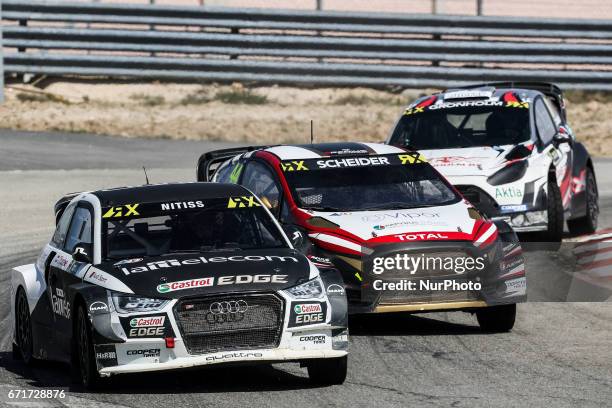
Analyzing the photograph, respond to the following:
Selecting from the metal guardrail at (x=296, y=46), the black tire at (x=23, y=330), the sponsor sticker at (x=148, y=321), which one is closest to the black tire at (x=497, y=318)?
the sponsor sticker at (x=148, y=321)

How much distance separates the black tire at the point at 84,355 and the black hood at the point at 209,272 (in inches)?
10.6

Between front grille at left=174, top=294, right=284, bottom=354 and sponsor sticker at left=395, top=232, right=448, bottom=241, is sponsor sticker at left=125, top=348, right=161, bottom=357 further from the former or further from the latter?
sponsor sticker at left=395, top=232, right=448, bottom=241

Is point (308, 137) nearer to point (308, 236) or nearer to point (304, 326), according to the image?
point (308, 236)

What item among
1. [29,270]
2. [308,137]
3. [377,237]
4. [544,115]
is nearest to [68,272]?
[29,270]

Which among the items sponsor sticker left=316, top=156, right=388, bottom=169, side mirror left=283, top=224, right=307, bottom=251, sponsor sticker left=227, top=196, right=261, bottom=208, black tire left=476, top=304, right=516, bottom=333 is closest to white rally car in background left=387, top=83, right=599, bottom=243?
sponsor sticker left=316, top=156, right=388, bottom=169

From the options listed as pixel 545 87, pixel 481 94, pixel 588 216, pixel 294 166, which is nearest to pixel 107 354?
pixel 294 166

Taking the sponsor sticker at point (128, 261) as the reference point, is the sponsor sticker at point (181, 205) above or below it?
above

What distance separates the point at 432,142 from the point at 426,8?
17.3m

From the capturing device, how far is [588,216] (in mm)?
17219

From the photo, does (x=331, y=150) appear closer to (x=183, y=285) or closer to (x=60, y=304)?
(x=60, y=304)

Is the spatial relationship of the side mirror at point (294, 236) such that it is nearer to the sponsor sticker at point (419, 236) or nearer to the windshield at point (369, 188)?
the sponsor sticker at point (419, 236)

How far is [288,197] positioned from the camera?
1214cm

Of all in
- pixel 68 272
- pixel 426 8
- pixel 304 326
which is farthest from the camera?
pixel 426 8

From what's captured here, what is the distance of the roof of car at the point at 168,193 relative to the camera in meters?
10.2
